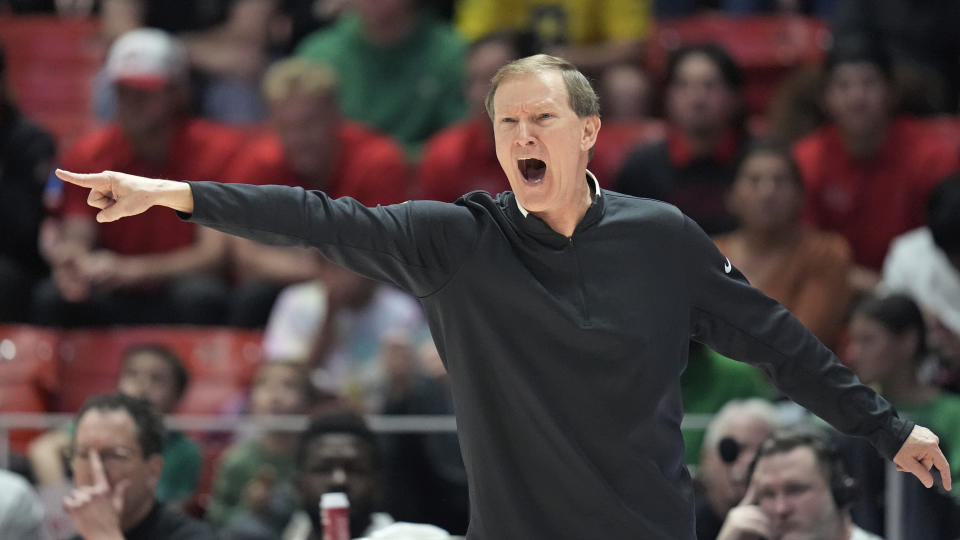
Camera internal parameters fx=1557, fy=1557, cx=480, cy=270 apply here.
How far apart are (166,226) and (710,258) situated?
4076mm

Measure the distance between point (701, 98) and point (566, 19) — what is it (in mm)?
1171

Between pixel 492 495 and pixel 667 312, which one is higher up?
pixel 667 312

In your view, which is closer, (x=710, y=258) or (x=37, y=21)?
(x=710, y=258)

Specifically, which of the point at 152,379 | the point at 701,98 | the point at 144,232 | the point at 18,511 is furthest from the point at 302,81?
the point at 18,511

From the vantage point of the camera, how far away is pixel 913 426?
308 centimetres

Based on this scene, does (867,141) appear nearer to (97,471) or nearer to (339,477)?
(339,477)

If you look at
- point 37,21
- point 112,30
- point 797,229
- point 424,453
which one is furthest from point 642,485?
point 37,21

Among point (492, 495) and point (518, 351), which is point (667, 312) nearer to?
point (518, 351)

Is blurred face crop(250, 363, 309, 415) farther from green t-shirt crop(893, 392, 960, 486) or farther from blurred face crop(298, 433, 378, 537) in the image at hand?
green t-shirt crop(893, 392, 960, 486)

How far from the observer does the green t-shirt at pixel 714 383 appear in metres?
5.26

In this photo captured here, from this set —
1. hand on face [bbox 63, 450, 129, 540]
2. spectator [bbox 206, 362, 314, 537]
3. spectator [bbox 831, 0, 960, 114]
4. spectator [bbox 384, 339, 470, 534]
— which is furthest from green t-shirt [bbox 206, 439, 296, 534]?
spectator [bbox 831, 0, 960, 114]

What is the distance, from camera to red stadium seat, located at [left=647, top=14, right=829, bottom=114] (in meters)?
7.34

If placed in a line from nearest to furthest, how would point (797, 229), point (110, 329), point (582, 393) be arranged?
point (582, 393) < point (797, 229) < point (110, 329)

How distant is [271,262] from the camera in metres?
6.45
